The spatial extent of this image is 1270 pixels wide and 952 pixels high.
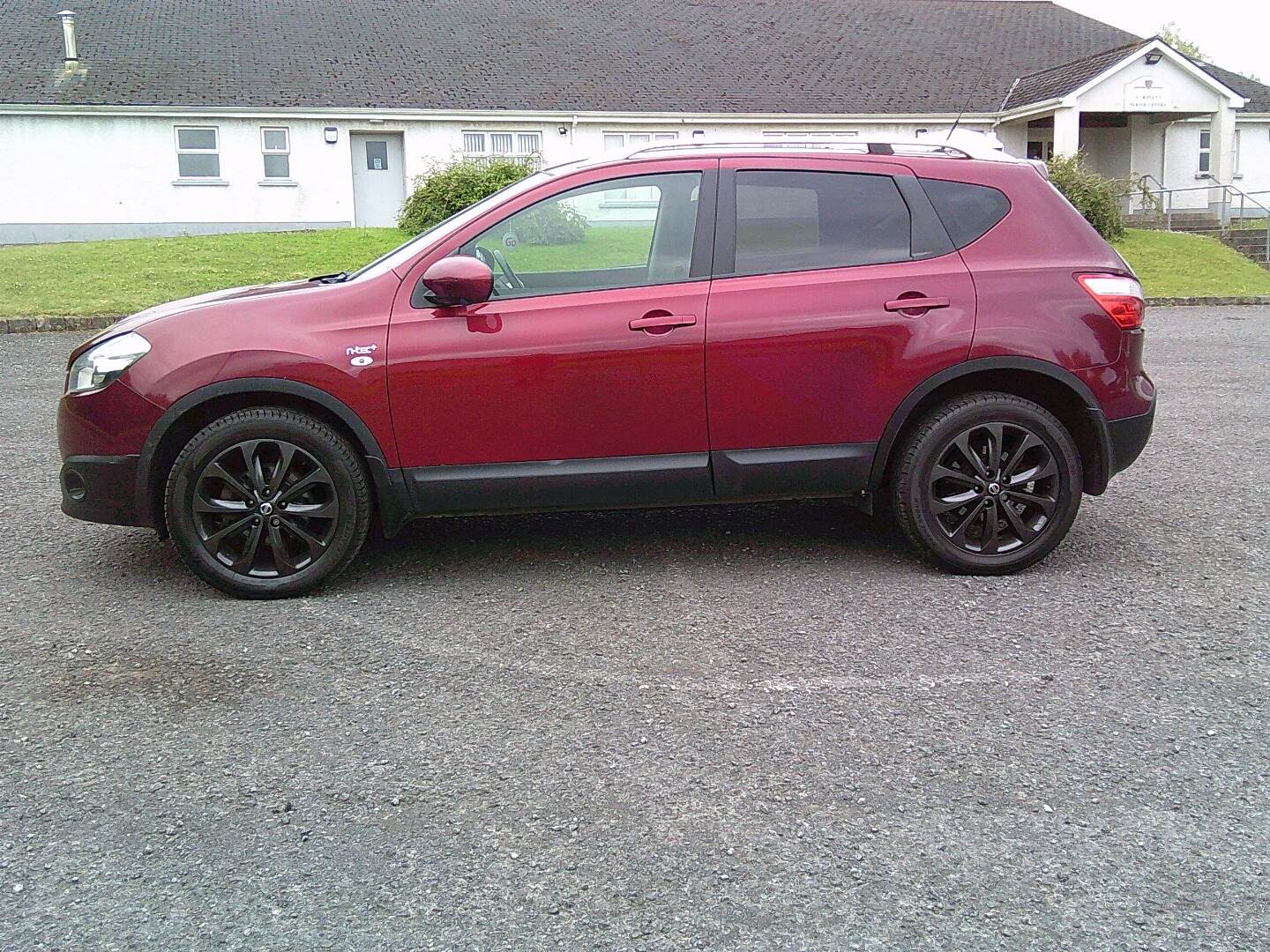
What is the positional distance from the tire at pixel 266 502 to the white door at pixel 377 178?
26.6 metres

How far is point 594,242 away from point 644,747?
8.18 feet

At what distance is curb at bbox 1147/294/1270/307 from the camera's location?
18.9m

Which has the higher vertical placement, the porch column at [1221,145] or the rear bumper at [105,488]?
the porch column at [1221,145]

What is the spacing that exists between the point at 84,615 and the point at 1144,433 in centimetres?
457

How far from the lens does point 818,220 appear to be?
5.27m

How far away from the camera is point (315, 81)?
3028 centimetres

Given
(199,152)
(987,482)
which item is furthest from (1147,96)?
(987,482)

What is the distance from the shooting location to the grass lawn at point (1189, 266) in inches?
810

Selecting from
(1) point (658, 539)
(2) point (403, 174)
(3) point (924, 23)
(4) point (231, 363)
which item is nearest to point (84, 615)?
(4) point (231, 363)

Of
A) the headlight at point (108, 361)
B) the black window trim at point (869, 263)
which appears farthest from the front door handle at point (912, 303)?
the headlight at point (108, 361)

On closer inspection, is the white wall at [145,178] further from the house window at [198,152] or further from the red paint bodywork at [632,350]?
the red paint bodywork at [632,350]

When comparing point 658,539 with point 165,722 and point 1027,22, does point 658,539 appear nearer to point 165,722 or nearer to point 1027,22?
point 165,722

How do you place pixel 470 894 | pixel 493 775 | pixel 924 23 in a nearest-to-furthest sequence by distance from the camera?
pixel 470 894
pixel 493 775
pixel 924 23

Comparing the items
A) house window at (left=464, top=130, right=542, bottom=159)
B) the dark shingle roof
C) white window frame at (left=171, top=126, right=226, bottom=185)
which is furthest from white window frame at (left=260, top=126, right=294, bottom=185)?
house window at (left=464, top=130, right=542, bottom=159)
